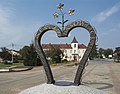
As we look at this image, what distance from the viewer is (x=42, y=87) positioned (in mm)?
10617

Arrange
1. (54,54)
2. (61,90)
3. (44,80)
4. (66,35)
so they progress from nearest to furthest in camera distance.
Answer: (61,90)
(66,35)
(44,80)
(54,54)

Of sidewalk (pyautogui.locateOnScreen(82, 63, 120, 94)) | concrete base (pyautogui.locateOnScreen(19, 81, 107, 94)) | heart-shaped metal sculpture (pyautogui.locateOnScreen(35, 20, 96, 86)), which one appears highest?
heart-shaped metal sculpture (pyautogui.locateOnScreen(35, 20, 96, 86))

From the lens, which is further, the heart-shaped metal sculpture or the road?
the road

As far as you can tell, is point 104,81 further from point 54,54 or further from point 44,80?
point 54,54

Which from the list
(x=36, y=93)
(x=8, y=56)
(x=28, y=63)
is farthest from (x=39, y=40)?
(x=8, y=56)

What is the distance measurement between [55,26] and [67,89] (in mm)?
3249

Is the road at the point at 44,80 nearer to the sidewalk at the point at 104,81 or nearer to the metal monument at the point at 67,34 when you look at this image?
the sidewalk at the point at 104,81

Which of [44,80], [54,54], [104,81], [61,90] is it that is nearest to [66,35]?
[61,90]

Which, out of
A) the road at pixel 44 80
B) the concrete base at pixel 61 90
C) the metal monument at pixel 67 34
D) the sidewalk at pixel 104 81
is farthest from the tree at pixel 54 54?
the concrete base at pixel 61 90

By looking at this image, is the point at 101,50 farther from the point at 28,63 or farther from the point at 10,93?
the point at 10,93

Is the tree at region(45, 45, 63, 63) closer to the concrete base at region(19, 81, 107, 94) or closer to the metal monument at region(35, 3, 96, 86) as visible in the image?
the metal monument at region(35, 3, 96, 86)

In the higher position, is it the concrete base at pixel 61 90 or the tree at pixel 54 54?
the tree at pixel 54 54

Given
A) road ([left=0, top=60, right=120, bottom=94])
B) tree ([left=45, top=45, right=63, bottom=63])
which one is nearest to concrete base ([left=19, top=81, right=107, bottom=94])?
road ([left=0, top=60, right=120, bottom=94])

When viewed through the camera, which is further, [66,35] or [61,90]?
[66,35]
